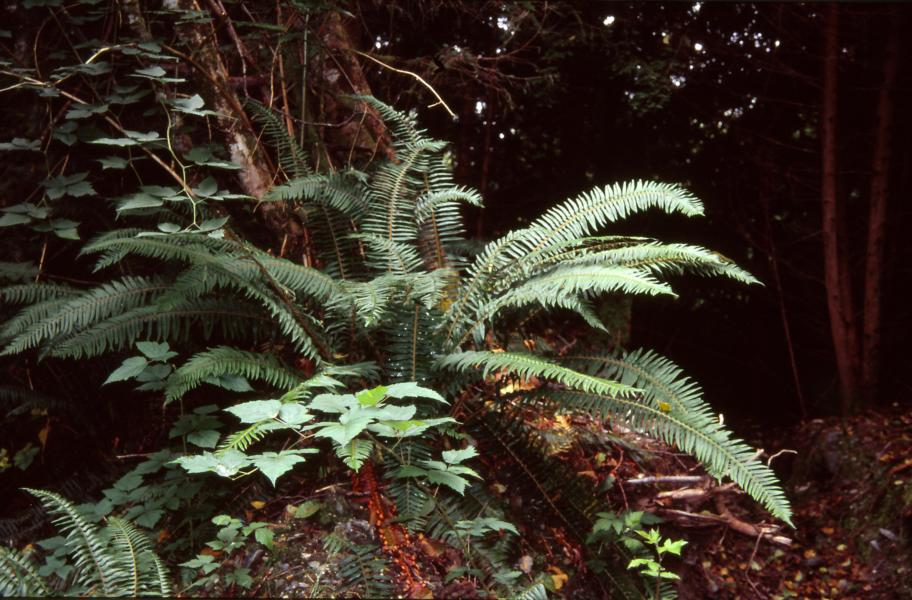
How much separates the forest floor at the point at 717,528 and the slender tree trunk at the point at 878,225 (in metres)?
→ 0.35

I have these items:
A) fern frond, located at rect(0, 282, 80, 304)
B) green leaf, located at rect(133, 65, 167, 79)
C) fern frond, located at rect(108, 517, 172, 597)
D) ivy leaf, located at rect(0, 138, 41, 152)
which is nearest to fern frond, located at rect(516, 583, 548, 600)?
fern frond, located at rect(108, 517, 172, 597)

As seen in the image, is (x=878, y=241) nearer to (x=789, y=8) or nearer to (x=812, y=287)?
(x=812, y=287)

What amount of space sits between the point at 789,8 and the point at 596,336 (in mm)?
2382

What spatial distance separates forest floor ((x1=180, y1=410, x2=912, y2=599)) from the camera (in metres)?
1.77

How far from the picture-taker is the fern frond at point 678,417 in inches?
65.5

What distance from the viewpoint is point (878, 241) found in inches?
148

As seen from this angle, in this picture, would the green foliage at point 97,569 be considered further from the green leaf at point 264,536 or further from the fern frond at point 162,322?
the fern frond at point 162,322

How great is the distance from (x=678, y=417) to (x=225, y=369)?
4.58 feet

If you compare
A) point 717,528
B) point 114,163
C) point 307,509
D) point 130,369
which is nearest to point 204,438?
point 130,369

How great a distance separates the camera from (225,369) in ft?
6.02

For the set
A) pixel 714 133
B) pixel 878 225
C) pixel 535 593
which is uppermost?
pixel 714 133

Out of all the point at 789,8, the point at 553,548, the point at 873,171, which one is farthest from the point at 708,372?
the point at 553,548

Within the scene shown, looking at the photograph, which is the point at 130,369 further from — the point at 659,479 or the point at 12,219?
the point at 659,479

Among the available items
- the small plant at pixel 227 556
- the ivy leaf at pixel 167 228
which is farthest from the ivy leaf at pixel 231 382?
the ivy leaf at pixel 167 228
